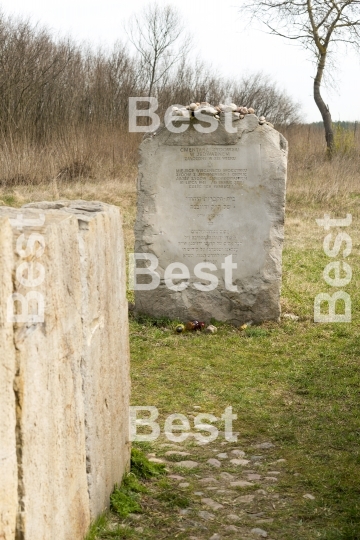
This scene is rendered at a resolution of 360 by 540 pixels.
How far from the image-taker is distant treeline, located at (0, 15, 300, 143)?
58.0ft

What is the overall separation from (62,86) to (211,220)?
13.5 meters

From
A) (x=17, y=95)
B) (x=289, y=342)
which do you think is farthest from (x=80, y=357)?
(x=17, y=95)

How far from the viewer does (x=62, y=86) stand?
62.7ft

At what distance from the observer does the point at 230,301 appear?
6.76 metres

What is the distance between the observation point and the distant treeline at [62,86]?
696 inches

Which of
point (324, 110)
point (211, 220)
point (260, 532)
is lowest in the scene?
point (260, 532)

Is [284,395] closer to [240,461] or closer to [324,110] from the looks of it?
[240,461]

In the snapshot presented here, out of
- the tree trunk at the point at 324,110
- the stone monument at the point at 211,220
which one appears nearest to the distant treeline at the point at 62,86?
the tree trunk at the point at 324,110

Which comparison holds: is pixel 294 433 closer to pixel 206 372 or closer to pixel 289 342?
pixel 206 372

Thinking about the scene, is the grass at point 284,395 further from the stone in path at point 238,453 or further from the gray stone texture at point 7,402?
the gray stone texture at point 7,402

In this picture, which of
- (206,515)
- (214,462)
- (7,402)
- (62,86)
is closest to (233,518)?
(206,515)

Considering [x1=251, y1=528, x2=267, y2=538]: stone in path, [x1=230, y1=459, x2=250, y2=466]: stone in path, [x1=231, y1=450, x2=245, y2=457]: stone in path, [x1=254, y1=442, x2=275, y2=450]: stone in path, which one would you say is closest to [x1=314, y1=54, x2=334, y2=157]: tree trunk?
[x1=254, y1=442, x2=275, y2=450]: stone in path

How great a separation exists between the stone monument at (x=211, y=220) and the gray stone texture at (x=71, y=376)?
343cm

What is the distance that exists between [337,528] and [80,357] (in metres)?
1.37
